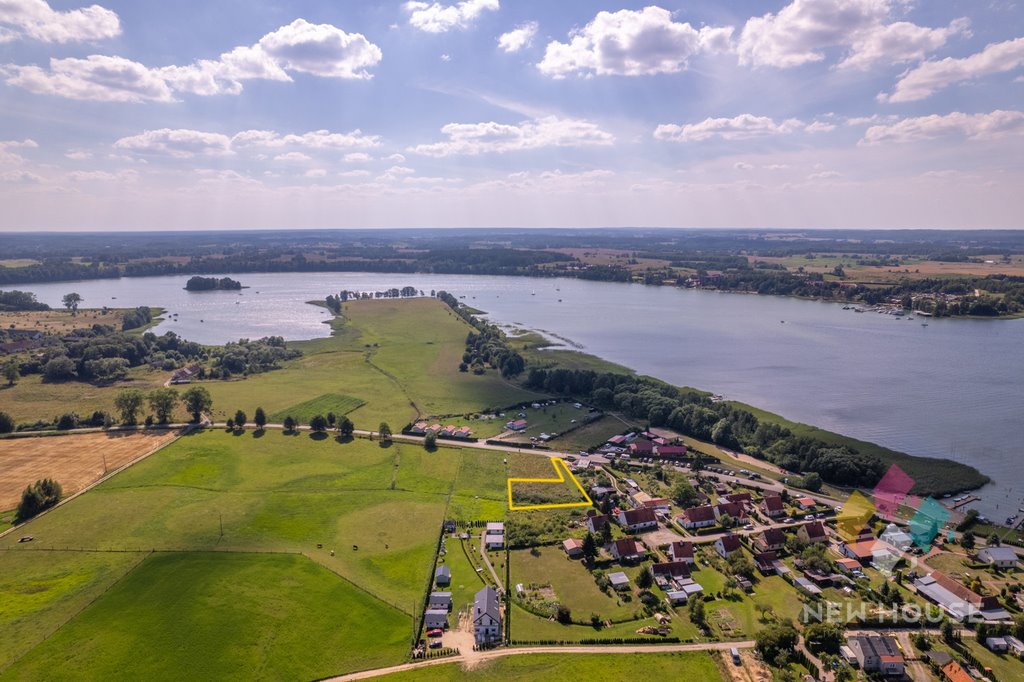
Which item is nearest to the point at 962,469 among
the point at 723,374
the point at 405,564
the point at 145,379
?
the point at 723,374

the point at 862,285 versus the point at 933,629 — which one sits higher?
the point at 862,285

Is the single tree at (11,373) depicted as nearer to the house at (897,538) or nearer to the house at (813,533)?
the house at (813,533)

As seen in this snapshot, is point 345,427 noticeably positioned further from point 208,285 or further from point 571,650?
point 208,285

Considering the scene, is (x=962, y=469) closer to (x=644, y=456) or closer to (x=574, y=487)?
(x=644, y=456)

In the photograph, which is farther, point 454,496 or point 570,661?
point 454,496

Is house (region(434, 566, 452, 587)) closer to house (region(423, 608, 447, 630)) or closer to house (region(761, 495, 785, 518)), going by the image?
house (region(423, 608, 447, 630))

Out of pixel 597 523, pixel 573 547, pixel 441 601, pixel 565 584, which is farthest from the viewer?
pixel 597 523

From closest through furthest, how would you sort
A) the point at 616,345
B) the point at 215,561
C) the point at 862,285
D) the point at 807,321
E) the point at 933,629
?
the point at 933,629, the point at 215,561, the point at 616,345, the point at 807,321, the point at 862,285

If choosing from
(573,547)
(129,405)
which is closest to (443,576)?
(573,547)
